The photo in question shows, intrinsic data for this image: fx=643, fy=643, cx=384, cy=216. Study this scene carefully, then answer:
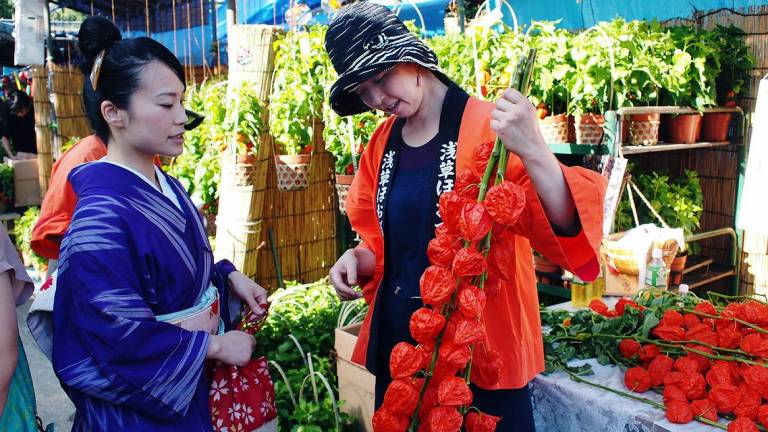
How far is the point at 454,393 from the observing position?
125 cm

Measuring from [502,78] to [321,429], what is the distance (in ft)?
7.22

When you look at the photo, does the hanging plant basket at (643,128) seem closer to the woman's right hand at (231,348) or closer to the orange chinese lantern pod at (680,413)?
the orange chinese lantern pod at (680,413)

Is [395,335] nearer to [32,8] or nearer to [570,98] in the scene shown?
[570,98]

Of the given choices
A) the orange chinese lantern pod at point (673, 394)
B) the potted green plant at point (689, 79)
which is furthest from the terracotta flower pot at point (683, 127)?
the orange chinese lantern pod at point (673, 394)

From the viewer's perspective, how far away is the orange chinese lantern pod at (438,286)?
1290 mm

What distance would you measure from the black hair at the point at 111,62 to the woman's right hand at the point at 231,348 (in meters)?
0.60

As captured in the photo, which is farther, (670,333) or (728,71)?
(728,71)

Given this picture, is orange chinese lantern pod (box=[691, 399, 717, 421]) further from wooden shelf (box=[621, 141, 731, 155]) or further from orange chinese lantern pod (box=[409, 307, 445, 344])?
wooden shelf (box=[621, 141, 731, 155])

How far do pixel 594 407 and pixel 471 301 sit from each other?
3.22 ft

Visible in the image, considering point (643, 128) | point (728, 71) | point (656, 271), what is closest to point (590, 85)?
point (643, 128)

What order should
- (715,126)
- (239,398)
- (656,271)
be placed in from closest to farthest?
(239,398)
(656,271)
(715,126)

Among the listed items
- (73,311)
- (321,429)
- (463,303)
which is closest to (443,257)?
(463,303)

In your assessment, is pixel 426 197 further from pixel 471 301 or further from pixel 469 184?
pixel 471 301

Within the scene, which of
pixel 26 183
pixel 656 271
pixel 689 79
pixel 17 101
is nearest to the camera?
pixel 656 271
